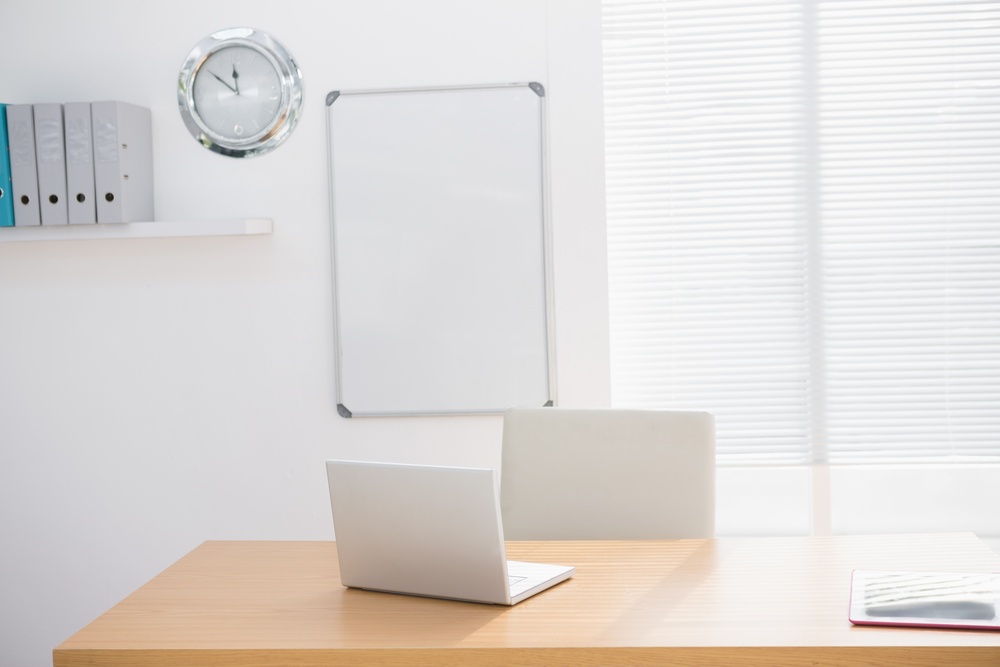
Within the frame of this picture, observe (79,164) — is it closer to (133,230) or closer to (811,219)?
(133,230)

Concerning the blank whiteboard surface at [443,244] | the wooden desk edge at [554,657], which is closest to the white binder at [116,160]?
the blank whiteboard surface at [443,244]

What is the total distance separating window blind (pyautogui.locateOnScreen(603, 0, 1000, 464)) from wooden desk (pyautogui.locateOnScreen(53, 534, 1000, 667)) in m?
1.20

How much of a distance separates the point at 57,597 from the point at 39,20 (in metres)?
1.84

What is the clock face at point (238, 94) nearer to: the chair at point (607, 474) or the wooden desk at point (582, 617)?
the chair at point (607, 474)

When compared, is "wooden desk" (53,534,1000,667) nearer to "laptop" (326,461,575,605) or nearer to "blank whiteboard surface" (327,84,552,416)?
"laptop" (326,461,575,605)

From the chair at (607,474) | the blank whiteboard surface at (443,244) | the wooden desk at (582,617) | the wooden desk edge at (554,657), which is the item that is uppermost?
the blank whiteboard surface at (443,244)

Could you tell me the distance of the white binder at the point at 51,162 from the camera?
293 centimetres

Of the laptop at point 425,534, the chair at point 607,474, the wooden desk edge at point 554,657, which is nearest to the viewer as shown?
the wooden desk edge at point 554,657

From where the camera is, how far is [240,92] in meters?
3.12

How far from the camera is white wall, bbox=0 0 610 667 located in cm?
306

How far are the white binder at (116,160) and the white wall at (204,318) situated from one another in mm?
Result: 157

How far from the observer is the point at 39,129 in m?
2.94

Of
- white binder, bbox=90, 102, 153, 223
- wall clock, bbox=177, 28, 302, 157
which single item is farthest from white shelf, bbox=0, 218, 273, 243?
wall clock, bbox=177, 28, 302, 157

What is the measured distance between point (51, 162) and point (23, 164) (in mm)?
89
